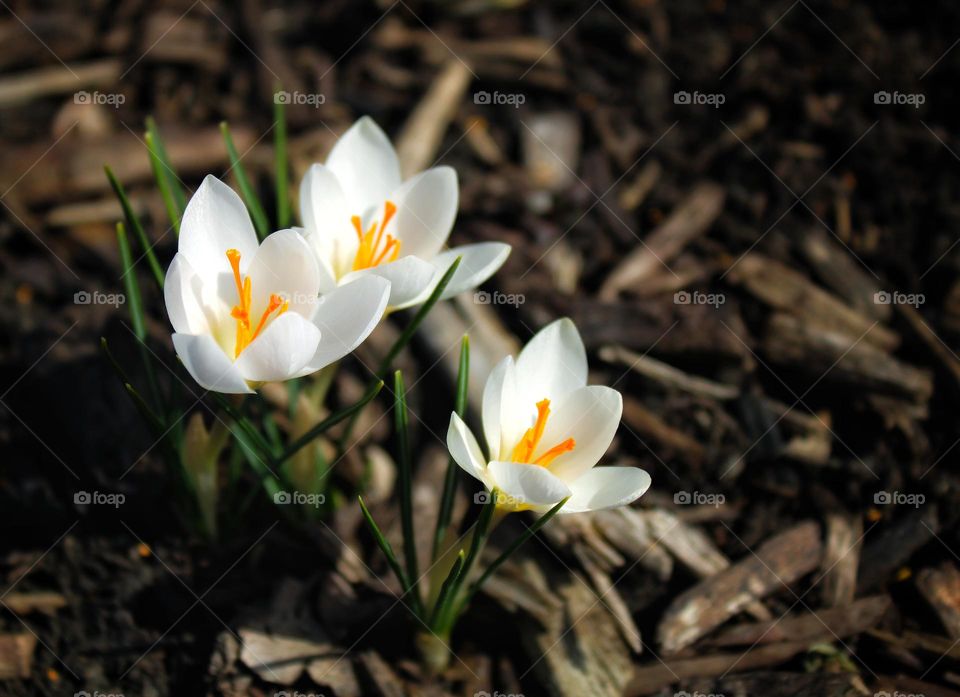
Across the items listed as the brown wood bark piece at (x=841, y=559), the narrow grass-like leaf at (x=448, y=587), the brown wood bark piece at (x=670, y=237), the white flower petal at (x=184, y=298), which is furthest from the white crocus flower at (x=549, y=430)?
the brown wood bark piece at (x=670, y=237)

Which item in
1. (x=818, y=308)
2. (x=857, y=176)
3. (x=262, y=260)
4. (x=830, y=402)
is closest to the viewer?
(x=262, y=260)

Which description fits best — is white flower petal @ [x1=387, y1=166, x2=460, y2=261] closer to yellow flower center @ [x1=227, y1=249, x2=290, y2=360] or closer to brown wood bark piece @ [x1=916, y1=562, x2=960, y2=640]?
yellow flower center @ [x1=227, y1=249, x2=290, y2=360]

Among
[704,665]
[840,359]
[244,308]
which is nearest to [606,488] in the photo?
[704,665]

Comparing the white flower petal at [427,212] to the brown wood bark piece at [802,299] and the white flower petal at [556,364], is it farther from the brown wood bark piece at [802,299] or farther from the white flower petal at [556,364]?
the brown wood bark piece at [802,299]

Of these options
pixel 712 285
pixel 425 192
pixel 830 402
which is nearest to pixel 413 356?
pixel 425 192

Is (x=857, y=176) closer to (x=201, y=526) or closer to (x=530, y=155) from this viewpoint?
(x=530, y=155)

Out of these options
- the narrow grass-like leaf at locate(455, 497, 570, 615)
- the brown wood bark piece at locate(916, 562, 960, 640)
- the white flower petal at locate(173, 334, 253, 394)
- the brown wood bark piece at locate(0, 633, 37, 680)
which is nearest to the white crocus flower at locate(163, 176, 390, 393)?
the white flower petal at locate(173, 334, 253, 394)

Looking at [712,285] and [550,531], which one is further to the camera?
[712,285]
